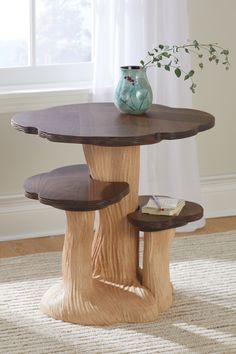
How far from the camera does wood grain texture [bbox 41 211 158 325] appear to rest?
3.17 metres

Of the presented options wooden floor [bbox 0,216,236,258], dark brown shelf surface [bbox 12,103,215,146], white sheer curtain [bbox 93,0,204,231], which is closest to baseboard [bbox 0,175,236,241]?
wooden floor [bbox 0,216,236,258]

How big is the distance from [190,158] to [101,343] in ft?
4.76

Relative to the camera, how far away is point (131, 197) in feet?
10.9

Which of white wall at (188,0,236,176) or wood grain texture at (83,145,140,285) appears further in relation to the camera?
white wall at (188,0,236,176)

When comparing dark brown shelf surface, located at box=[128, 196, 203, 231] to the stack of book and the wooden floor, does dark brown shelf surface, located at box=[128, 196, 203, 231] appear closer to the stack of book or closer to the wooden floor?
the stack of book

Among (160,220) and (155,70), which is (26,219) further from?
(160,220)

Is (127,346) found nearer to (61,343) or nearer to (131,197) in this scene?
(61,343)

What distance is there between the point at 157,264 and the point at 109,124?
579 millimetres

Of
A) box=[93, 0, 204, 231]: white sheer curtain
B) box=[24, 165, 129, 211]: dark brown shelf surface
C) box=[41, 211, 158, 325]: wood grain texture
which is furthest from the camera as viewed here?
box=[93, 0, 204, 231]: white sheer curtain

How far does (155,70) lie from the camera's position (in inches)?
161

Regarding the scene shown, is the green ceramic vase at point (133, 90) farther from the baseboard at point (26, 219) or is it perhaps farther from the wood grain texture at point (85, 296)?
the baseboard at point (26, 219)

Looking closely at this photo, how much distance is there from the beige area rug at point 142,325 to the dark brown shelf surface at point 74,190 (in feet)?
1.58

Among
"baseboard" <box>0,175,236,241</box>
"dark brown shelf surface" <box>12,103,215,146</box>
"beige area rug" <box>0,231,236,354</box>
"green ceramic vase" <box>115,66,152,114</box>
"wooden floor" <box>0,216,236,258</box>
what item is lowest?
"beige area rug" <box>0,231,236,354</box>

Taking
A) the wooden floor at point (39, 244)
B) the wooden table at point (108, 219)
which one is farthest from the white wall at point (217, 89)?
the wooden table at point (108, 219)
